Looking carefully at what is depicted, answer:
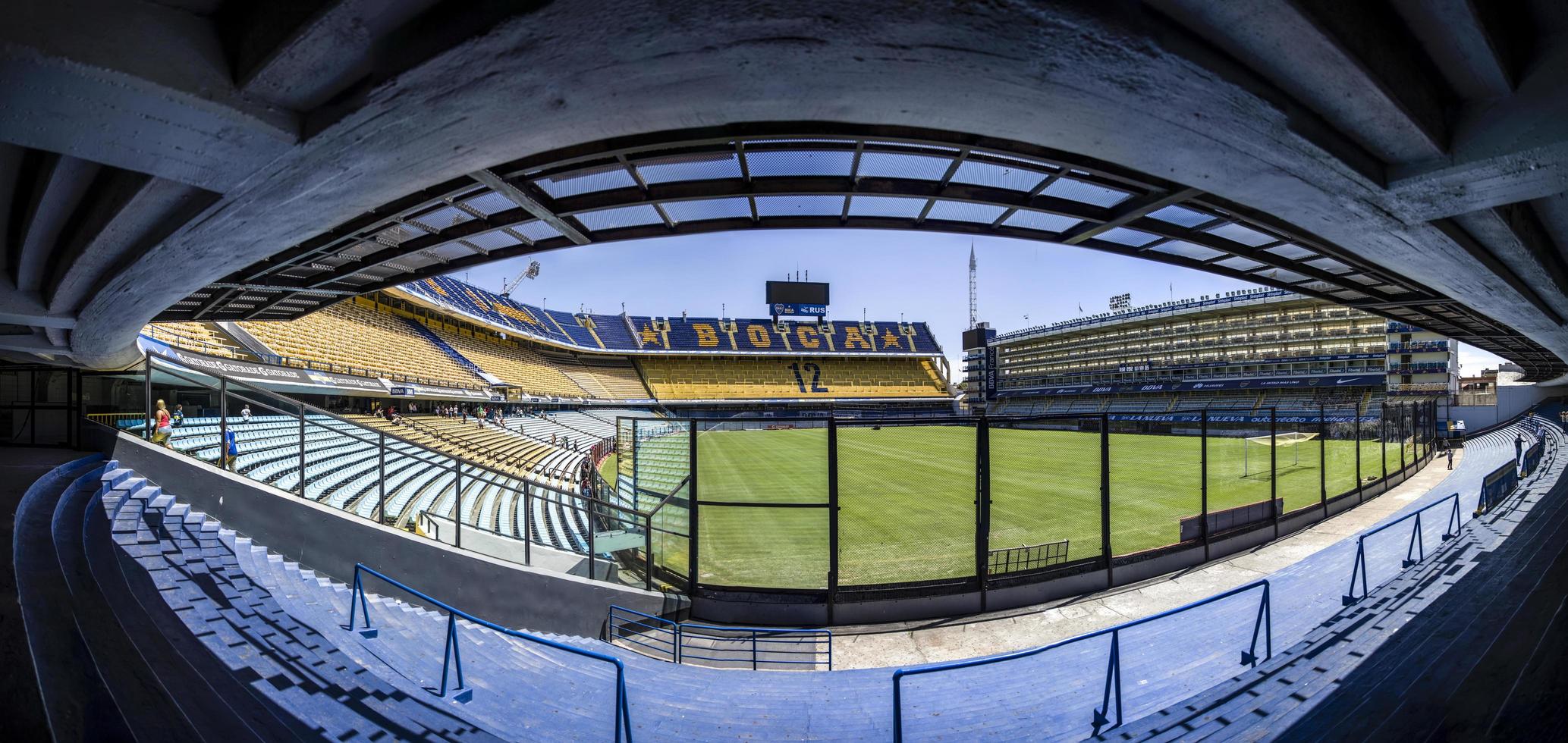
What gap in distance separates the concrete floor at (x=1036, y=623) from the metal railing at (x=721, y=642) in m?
0.32

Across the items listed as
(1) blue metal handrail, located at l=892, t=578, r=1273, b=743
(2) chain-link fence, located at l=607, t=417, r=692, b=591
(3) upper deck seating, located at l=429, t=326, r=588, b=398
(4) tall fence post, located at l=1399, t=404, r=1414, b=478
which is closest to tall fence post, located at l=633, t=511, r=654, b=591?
(2) chain-link fence, located at l=607, t=417, r=692, b=591

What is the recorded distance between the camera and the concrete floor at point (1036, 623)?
5988mm

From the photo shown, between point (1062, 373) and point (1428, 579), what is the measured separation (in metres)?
63.2

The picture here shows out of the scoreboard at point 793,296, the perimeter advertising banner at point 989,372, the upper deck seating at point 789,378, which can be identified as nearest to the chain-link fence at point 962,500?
the perimeter advertising banner at point 989,372

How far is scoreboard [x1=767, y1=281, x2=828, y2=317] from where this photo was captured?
6031 cm

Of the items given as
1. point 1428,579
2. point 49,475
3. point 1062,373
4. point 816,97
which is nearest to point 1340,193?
point 816,97

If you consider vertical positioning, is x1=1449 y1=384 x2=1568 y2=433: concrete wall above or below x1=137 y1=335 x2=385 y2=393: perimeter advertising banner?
below

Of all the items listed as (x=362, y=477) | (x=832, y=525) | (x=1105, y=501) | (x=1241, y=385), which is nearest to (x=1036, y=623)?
(x=1105, y=501)

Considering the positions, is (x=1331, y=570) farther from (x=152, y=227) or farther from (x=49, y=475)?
(x=49, y=475)

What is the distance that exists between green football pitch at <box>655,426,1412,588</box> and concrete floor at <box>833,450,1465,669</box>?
1043 mm

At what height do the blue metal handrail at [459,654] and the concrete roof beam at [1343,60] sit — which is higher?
the concrete roof beam at [1343,60]

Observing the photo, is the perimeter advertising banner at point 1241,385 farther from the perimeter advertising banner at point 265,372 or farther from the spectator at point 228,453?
the perimeter advertising banner at point 265,372

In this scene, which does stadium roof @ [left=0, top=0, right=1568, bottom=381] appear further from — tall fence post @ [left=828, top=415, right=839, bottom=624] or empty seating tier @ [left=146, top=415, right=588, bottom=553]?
empty seating tier @ [left=146, top=415, right=588, bottom=553]

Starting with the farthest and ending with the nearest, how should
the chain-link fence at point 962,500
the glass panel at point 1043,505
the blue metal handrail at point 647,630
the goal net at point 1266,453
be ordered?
the goal net at point 1266,453 → the glass panel at point 1043,505 → the chain-link fence at point 962,500 → the blue metal handrail at point 647,630
